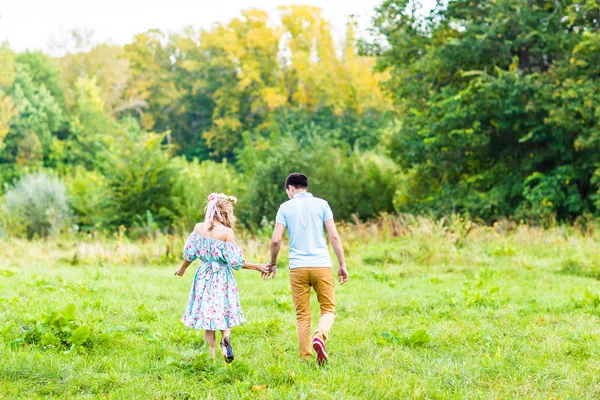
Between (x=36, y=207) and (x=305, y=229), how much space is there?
23040mm

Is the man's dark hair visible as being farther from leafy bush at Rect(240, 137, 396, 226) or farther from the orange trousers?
leafy bush at Rect(240, 137, 396, 226)

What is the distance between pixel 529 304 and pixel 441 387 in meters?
4.07

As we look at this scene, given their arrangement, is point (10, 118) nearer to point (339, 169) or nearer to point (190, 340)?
point (339, 169)

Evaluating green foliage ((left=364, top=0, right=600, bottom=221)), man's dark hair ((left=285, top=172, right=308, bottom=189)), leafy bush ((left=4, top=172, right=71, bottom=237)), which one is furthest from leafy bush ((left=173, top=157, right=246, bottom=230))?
man's dark hair ((left=285, top=172, right=308, bottom=189))

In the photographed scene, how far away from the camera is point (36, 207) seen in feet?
85.9

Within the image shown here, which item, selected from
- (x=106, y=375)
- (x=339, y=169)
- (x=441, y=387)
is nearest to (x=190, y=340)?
(x=106, y=375)

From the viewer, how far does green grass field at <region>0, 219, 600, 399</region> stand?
5039 mm

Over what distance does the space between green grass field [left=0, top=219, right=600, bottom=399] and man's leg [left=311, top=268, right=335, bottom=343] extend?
1.14 feet

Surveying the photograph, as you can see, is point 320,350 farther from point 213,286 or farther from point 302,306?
point 213,286

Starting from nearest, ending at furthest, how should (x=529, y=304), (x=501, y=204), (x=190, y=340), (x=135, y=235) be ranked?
(x=190, y=340), (x=529, y=304), (x=501, y=204), (x=135, y=235)

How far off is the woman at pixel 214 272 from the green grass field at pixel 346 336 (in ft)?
1.20

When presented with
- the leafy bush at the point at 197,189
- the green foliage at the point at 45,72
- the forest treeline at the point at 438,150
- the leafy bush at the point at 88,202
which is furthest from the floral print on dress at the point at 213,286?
the green foliage at the point at 45,72

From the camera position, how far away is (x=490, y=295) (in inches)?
346

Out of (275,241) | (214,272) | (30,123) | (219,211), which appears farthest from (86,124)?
(275,241)
